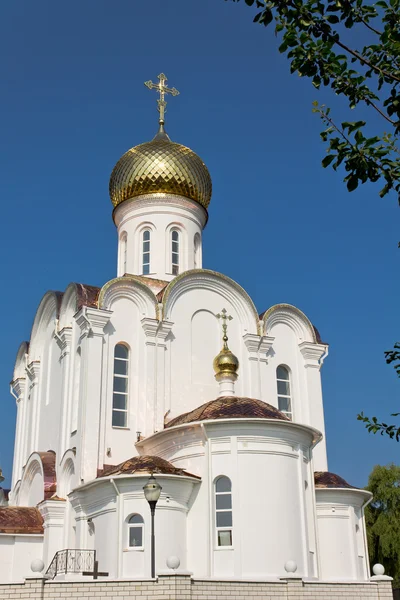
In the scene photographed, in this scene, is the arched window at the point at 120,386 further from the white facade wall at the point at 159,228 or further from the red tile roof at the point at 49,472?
the white facade wall at the point at 159,228

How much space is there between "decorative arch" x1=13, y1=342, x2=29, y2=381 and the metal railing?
773cm

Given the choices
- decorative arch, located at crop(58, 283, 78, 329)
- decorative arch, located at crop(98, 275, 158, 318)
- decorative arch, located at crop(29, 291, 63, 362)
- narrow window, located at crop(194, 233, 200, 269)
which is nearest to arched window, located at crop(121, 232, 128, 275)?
narrow window, located at crop(194, 233, 200, 269)

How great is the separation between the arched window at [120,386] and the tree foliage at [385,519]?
11.0 metres

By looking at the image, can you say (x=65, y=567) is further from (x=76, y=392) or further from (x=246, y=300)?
(x=246, y=300)

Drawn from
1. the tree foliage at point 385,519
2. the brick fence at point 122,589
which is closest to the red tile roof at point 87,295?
the brick fence at point 122,589

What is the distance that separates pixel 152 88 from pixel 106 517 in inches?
554

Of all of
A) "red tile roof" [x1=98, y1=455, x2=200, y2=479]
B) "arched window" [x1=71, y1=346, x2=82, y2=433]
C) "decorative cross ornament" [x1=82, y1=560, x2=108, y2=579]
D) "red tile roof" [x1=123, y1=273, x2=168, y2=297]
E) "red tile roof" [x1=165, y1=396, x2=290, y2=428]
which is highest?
"red tile roof" [x1=123, y1=273, x2=168, y2=297]

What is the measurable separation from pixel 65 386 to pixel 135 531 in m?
4.88

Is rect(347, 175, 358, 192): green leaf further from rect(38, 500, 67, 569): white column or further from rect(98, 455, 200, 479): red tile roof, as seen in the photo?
rect(38, 500, 67, 569): white column

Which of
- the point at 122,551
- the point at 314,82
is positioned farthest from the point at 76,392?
the point at 314,82

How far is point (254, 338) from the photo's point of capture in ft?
61.4

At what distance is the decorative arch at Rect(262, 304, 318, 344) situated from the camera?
19.5m

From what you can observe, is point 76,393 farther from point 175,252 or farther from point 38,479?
point 175,252

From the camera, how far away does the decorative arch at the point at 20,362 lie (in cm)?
2142
